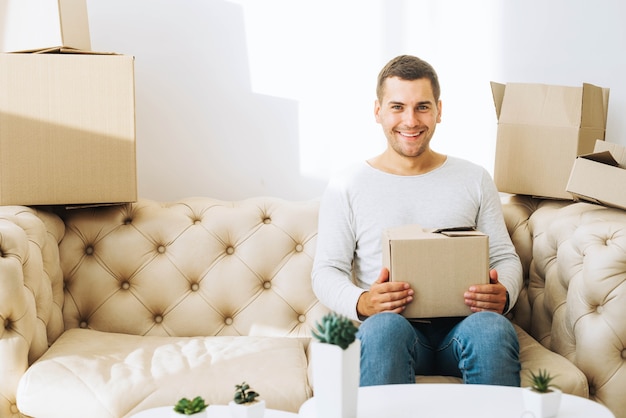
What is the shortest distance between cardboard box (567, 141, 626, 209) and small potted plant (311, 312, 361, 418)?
35.1 inches

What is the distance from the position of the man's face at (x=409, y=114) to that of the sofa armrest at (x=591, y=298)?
40 cm

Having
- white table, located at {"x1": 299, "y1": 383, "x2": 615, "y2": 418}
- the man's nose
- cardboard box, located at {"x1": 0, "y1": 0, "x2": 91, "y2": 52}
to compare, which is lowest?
white table, located at {"x1": 299, "y1": 383, "x2": 615, "y2": 418}

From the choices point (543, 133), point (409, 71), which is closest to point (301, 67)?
point (409, 71)

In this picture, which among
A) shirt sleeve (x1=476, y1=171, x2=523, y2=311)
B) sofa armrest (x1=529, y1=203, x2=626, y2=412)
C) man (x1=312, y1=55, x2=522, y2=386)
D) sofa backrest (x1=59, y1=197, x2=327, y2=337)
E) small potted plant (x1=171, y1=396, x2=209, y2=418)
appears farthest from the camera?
sofa backrest (x1=59, y1=197, x2=327, y2=337)

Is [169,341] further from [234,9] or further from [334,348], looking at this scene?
[234,9]

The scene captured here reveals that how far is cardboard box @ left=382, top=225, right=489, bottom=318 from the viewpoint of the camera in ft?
4.82

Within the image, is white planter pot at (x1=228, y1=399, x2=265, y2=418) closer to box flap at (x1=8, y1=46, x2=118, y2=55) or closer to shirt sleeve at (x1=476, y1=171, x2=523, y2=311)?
shirt sleeve at (x1=476, y1=171, x2=523, y2=311)

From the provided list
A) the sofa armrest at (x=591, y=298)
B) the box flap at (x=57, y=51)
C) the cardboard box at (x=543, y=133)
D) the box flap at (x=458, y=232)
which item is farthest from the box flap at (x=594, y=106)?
the box flap at (x=57, y=51)

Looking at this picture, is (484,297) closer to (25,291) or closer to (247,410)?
(247,410)

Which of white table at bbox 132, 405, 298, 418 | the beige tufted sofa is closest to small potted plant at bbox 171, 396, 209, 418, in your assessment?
white table at bbox 132, 405, 298, 418

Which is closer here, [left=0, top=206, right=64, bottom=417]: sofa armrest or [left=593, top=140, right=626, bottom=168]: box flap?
[left=0, top=206, right=64, bottom=417]: sofa armrest

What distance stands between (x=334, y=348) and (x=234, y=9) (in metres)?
1.46

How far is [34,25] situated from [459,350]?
4.34 ft

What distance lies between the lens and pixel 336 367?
0.98m
